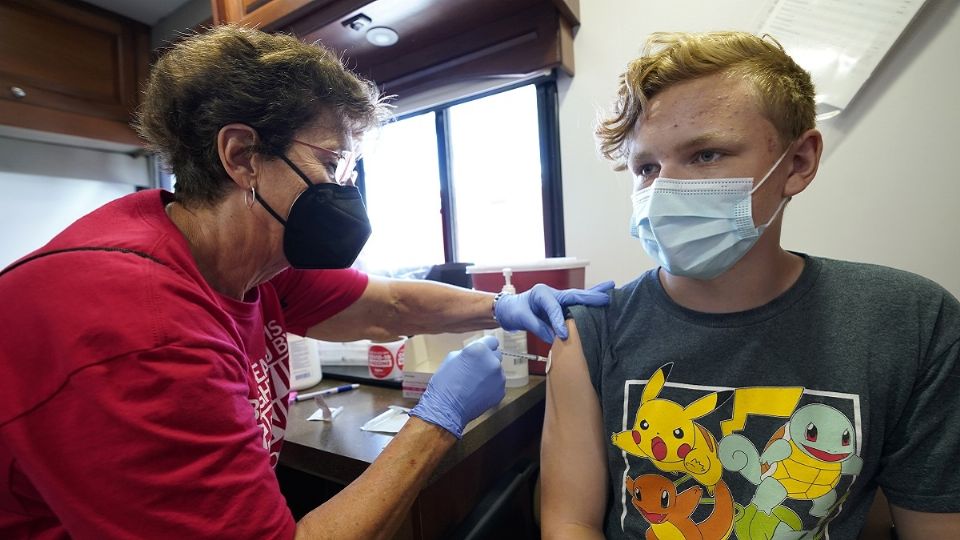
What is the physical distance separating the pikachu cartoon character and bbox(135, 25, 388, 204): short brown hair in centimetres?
83

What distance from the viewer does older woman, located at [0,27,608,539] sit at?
0.53 m

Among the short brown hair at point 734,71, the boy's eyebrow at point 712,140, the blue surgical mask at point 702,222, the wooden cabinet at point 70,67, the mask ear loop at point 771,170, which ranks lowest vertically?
the blue surgical mask at point 702,222

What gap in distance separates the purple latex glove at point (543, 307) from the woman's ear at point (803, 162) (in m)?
0.40

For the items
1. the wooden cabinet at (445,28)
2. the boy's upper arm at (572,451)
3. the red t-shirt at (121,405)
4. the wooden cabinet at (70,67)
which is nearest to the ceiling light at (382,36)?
the wooden cabinet at (445,28)

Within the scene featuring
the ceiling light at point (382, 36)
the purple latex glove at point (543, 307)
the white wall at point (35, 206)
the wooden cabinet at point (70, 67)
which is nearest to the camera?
the purple latex glove at point (543, 307)

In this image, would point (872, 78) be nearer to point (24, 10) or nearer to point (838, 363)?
point (838, 363)

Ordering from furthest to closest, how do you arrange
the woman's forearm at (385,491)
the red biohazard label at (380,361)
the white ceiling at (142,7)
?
the white ceiling at (142,7) → the red biohazard label at (380,361) → the woman's forearm at (385,491)

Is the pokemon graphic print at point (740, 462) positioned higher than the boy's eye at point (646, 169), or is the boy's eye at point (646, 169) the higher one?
the boy's eye at point (646, 169)

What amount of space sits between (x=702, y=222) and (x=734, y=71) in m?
0.27

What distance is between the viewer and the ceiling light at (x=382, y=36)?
4.89 ft

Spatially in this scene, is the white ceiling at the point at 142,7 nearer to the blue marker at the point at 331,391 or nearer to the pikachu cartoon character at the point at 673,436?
the blue marker at the point at 331,391

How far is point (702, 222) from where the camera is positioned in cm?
76

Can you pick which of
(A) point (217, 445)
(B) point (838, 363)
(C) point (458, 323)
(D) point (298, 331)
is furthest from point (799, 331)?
(D) point (298, 331)

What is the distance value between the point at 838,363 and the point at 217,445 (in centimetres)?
96
